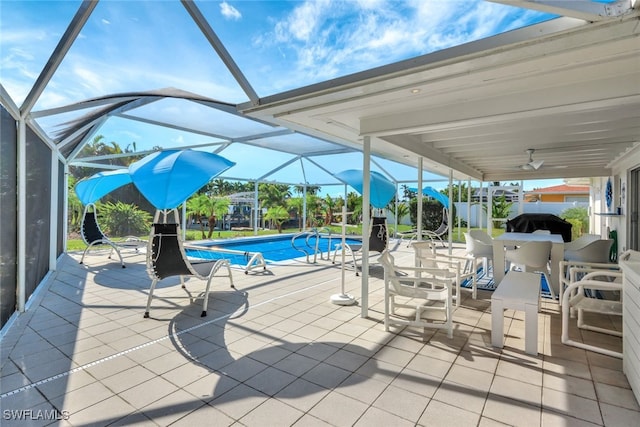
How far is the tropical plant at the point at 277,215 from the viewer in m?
18.0

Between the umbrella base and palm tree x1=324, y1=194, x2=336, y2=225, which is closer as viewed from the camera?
the umbrella base

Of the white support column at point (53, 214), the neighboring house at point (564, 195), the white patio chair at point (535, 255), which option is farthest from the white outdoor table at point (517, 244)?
the neighboring house at point (564, 195)

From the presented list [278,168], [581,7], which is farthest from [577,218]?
[581,7]

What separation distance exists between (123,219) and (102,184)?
6137mm

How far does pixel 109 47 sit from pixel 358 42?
353 cm

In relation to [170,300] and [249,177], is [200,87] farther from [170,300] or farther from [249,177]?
[249,177]

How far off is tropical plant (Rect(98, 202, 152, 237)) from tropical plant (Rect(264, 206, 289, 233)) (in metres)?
5.99

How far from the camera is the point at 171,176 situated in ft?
15.7

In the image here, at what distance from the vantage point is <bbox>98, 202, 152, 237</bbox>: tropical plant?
43.8 feet

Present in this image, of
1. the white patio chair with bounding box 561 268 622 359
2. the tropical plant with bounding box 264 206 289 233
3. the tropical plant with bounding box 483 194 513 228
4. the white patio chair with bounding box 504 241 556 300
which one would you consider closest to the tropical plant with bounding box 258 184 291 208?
the tropical plant with bounding box 264 206 289 233

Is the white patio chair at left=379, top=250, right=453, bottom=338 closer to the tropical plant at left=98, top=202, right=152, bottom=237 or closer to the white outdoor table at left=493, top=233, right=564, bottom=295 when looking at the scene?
the white outdoor table at left=493, top=233, right=564, bottom=295

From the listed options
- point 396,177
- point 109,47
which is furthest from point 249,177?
point 109,47

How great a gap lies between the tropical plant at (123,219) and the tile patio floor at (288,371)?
393 inches

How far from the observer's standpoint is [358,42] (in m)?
3.58
